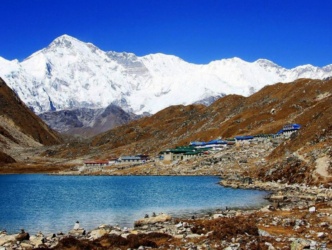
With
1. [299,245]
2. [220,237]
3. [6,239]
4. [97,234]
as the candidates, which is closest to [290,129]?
[97,234]

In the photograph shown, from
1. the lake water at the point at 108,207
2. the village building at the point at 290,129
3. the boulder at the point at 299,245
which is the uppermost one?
the village building at the point at 290,129

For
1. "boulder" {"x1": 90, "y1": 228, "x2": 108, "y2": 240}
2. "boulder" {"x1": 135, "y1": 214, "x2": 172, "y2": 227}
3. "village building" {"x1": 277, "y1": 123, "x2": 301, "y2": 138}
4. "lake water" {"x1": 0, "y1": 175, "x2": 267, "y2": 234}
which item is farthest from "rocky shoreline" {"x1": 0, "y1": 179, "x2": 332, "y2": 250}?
"village building" {"x1": 277, "y1": 123, "x2": 301, "y2": 138}

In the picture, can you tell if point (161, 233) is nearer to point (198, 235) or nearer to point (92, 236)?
point (198, 235)

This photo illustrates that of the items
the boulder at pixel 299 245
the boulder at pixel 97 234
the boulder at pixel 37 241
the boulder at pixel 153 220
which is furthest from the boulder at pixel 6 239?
the boulder at pixel 299 245

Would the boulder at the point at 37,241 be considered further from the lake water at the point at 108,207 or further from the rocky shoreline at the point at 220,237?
the lake water at the point at 108,207

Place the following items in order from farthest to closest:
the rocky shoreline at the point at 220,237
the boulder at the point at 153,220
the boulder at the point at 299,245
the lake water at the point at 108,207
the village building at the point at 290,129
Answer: the village building at the point at 290,129 → the lake water at the point at 108,207 → the boulder at the point at 153,220 → the rocky shoreline at the point at 220,237 → the boulder at the point at 299,245

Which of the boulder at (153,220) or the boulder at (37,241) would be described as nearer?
the boulder at (37,241)

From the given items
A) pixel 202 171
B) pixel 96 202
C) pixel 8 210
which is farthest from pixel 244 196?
pixel 202 171

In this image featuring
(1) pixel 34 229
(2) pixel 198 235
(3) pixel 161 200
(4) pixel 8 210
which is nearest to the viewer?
(2) pixel 198 235

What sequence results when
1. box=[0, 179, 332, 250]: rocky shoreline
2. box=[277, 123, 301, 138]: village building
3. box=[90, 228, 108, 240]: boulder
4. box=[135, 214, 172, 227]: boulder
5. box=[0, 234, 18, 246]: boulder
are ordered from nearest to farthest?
box=[0, 179, 332, 250]: rocky shoreline, box=[0, 234, 18, 246]: boulder, box=[90, 228, 108, 240]: boulder, box=[135, 214, 172, 227]: boulder, box=[277, 123, 301, 138]: village building

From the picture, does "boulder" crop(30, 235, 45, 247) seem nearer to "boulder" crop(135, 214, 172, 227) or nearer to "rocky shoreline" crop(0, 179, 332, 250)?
"rocky shoreline" crop(0, 179, 332, 250)

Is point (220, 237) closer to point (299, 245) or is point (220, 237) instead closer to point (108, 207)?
point (299, 245)
